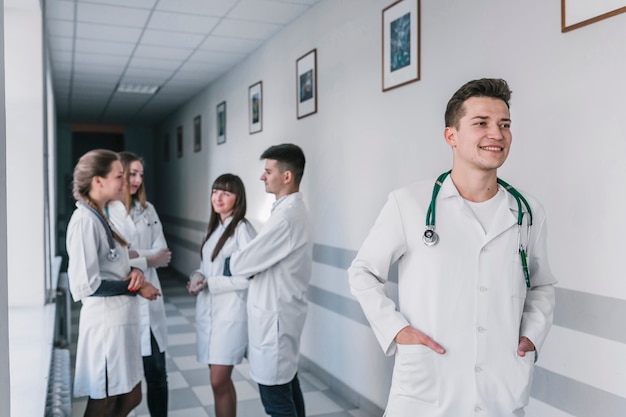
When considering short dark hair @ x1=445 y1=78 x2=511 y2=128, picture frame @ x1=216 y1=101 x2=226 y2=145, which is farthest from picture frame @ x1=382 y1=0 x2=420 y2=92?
picture frame @ x1=216 y1=101 x2=226 y2=145

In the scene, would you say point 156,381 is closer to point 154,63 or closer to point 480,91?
point 480,91

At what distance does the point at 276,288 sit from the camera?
2797mm

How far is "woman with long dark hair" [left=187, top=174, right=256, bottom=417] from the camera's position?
286 centimetres

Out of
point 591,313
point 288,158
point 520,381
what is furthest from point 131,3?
point 520,381

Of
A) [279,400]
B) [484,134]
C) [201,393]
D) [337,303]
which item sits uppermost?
[484,134]

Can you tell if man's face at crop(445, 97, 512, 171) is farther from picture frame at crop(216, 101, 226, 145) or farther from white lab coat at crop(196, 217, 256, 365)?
picture frame at crop(216, 101, 226, 145)

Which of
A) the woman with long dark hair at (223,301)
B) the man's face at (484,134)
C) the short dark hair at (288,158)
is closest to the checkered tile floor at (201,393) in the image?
the woman with long dark hair at (223,301)

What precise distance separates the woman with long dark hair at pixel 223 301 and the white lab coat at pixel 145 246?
9.0 inches

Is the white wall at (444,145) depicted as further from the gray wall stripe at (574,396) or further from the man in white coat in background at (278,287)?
the man in white coat in background at (278,287)

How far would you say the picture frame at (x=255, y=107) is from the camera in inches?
210

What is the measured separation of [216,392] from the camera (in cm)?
289

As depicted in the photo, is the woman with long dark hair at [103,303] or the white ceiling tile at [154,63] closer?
the woman with long dark hair at [103,303]

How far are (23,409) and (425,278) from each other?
4.98 feet

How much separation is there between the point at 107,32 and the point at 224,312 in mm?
3180
